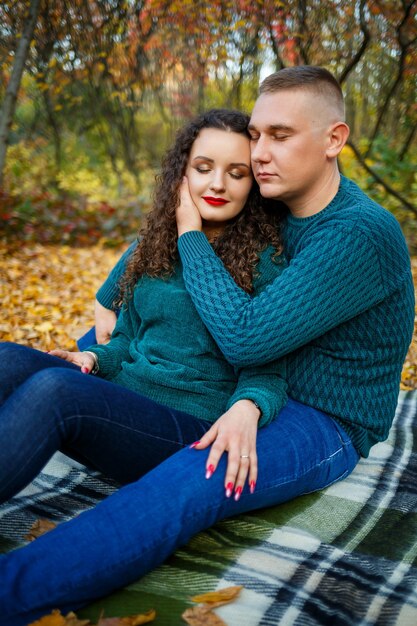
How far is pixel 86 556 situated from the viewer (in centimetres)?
149

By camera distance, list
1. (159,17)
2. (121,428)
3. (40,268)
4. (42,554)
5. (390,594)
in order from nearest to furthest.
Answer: (42,554) → (390,594) → (121,428) → (40,268) → (159,17)

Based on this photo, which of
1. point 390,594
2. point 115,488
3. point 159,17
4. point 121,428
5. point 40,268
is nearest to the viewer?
point 390,594

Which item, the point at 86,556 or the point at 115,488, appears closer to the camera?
the point at 86,556

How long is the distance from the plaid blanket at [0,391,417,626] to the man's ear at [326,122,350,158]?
1.26 metres

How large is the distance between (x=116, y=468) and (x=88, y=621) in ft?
1.76

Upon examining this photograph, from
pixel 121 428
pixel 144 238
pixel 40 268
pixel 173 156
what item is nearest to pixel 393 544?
pixel 121 428

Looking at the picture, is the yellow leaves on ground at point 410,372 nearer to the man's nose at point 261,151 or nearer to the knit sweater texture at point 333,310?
the knit sweater texture at point 333,310

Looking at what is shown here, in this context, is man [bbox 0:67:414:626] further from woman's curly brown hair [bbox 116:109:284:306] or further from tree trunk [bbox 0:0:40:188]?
tree trunk [bbox 0:0:40:188]

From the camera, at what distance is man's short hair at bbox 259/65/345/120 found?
204 cm

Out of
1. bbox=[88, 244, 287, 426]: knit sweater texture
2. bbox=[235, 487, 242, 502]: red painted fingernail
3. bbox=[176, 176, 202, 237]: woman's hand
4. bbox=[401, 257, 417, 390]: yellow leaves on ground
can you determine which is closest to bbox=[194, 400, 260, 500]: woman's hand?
bbox=[235, 487, 242, 502]: red painted fingernail

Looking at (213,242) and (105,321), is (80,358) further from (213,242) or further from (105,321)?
(213,242)

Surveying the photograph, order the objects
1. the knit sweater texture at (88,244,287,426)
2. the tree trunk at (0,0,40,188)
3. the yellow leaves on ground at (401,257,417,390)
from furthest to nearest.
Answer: the tree trunk at (0,0,40,188) → the yellow leaves on ground at (401,257,417,390) → the knit sweater texture at (88,244,287,426)

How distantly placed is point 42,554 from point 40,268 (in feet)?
15.9

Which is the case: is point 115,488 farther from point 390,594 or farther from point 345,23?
point 345,23
